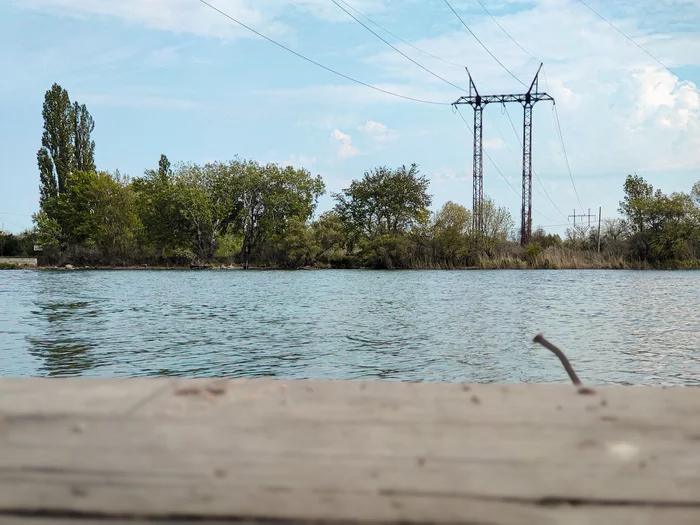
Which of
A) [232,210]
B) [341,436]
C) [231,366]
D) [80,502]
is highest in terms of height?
[232,210]

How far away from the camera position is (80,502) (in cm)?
119

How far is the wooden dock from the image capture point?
3.82 ft

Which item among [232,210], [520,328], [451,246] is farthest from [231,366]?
[232,210]

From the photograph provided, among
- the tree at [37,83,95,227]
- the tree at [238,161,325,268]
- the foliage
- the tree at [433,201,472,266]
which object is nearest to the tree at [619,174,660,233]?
the foliage

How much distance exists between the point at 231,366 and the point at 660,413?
8.49 m

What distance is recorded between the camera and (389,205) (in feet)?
210

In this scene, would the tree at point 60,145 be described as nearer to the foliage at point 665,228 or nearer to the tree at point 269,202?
the tree at point 269,202

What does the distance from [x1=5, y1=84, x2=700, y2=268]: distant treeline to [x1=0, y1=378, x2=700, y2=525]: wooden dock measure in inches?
2274

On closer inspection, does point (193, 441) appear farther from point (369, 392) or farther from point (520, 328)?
point (520, 328)

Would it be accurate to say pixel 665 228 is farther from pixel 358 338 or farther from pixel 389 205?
pixel 358 338

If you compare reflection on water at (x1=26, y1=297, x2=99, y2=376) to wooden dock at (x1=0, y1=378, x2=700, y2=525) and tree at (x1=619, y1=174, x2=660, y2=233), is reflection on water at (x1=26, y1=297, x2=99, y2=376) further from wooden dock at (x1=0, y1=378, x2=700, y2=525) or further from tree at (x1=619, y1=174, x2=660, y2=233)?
tree at (x1=619, y1=174, x2=660, y2=233)

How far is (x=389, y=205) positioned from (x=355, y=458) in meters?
63.3

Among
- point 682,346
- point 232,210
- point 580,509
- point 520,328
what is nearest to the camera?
point 580,509

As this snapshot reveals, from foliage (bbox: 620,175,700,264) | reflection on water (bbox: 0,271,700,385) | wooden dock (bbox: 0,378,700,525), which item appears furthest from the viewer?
foliage (bbox: 620,175,700,264)
